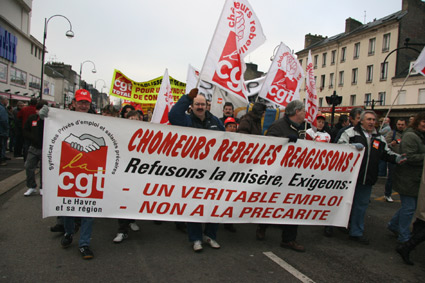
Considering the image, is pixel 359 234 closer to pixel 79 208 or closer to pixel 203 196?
pixel 203 196

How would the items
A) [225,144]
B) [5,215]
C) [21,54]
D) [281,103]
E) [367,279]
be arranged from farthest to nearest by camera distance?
[21,54] < [281,103] < [5,215] < [225,144] < [367,279]

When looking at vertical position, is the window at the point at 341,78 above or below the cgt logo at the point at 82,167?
above

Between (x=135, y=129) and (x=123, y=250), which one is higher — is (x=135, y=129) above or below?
above

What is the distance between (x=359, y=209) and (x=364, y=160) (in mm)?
729

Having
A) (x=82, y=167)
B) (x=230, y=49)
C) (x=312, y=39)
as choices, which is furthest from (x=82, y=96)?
(x=312, y=39)

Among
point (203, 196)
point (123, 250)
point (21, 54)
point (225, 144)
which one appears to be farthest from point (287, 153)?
point (21, 54)

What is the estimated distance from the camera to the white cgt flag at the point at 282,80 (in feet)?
22.7

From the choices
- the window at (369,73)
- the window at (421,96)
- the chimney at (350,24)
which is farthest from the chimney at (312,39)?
the window at (421,96)

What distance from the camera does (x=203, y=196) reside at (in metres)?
4.13

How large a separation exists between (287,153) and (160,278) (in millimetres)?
2188

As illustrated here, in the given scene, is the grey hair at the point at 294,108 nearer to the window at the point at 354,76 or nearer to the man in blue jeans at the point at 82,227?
the man in blue jeans at the point at 82,227

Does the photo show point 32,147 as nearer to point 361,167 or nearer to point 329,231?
point 329,231

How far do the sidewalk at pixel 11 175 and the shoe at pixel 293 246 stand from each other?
5444 mm

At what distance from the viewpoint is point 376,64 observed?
35938mm
